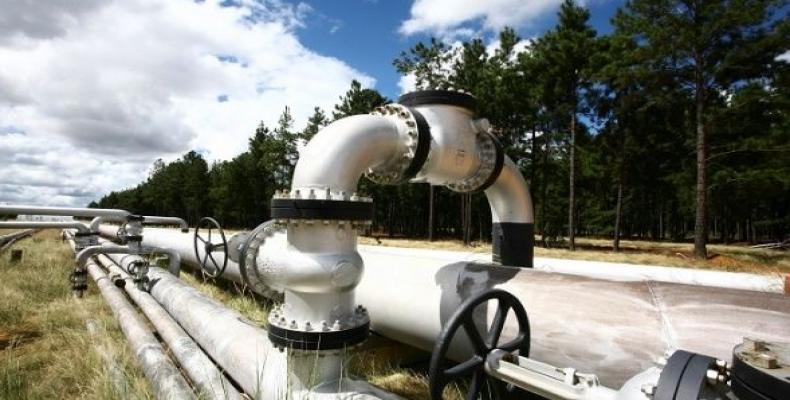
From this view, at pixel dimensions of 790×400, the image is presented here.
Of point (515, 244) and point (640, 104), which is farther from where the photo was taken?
point (640, 104)

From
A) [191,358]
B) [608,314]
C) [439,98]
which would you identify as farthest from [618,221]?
[191,358]

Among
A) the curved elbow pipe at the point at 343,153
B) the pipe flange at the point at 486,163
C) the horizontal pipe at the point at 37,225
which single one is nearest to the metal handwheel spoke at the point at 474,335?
the curved elbow pipe at the point at 343,153

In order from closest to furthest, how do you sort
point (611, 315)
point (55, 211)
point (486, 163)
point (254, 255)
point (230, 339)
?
point (611, 315) → point (254, 255) → point (230, 339) → point (486, 163) → point (55, 211)

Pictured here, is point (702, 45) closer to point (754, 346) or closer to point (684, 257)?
point (684, 257)

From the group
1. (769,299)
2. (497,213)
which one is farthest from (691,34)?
(769,299)

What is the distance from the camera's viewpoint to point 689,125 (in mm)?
19688

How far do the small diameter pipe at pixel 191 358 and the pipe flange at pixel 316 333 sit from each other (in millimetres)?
460

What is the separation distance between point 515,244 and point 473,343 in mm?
2062

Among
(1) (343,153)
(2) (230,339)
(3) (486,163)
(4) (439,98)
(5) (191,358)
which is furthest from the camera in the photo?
(3) (486,163)

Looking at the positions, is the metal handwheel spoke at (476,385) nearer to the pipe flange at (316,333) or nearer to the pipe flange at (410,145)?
the pipe flange at (316,333)

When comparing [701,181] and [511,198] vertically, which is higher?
[701,181]

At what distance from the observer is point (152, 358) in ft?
9.58

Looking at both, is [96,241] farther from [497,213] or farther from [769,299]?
[769,299]

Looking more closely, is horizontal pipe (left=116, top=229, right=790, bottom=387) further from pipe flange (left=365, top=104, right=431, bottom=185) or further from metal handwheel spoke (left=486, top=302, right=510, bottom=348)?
pipe flange (left=365, top=104, right=431, bottom=185)
